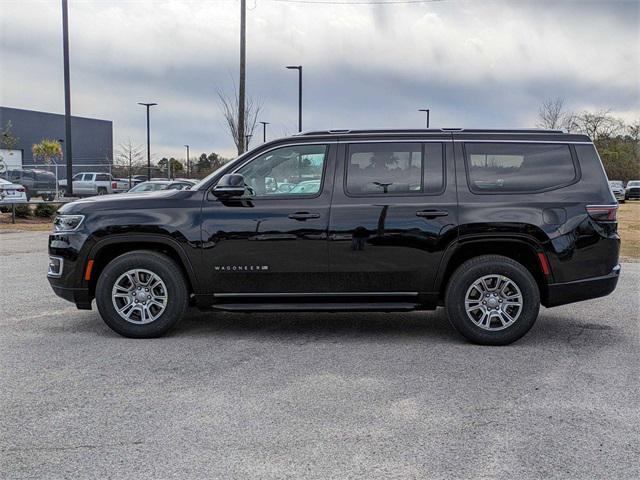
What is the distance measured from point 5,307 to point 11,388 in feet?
10.4

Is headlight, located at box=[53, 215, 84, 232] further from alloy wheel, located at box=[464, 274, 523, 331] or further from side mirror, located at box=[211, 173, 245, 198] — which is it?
alloy wheel, located at box=[464, 274, 523, 331]

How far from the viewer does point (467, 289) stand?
5.64 meters

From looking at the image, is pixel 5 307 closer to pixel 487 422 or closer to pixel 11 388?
pixel 11 388

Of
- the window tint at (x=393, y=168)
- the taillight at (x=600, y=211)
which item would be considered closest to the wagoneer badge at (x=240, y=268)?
the window tint at (x=393, y=168)

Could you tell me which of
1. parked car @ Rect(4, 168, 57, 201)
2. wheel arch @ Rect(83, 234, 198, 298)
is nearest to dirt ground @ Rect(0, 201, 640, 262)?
wheel arch @ Rect(83, 234, 198, 298)

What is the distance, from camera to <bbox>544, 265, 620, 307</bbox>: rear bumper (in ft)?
18.7

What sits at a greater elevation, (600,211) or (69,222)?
(600,211)

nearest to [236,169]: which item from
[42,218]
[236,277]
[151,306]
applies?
[236,277]

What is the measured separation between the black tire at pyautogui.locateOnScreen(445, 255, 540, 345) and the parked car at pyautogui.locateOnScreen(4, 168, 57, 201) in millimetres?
30946

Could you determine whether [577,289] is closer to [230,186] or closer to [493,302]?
[493,302]

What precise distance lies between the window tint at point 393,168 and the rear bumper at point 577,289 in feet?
4.77

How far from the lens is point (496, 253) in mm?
5855

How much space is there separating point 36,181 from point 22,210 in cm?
1367

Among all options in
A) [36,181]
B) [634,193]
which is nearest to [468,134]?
[36,181]
